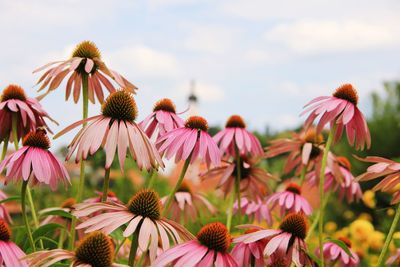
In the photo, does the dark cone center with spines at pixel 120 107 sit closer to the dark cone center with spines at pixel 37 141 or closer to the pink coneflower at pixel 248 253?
the dark cone center with spines at pixel 37 141

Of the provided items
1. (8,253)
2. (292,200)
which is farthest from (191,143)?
(292,200)

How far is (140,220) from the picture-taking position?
1423 millimetres

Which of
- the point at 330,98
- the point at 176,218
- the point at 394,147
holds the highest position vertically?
the point at 330,98

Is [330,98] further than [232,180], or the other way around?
[232,180]

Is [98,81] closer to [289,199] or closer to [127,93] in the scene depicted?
[127,93]

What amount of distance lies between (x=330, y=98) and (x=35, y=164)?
0.98 meters

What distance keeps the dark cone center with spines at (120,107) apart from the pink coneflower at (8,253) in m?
0.38

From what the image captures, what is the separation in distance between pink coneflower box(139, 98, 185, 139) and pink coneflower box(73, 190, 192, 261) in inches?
20.6

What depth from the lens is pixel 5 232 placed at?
1.53m

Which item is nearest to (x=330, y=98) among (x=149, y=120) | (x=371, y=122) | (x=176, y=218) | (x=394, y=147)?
(x=149, y=120)

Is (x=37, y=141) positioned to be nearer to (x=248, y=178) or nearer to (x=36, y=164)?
(x=36, y=164)

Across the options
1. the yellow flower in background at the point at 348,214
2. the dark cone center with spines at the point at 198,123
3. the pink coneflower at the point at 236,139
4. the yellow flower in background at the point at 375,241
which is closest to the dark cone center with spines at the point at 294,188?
the pink coneflower at the point at 236,139

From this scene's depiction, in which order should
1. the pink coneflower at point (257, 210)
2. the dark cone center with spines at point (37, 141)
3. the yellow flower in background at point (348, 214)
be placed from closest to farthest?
the dark cone center with spines at point (37, 141)
the pink coneflower at point (257, 210)
the yellow flower in background at point (348, 214)

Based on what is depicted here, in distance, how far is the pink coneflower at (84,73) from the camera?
188 cm
